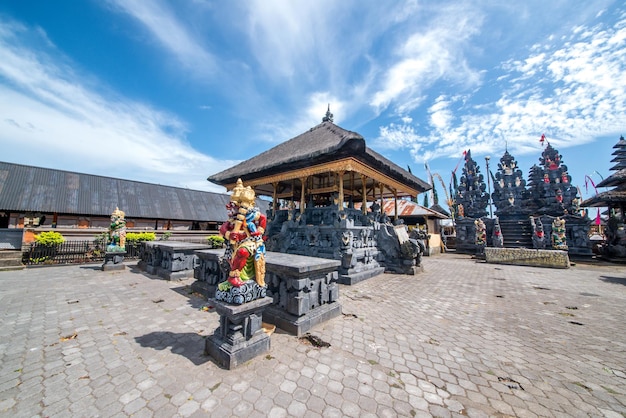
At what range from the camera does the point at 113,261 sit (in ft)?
26.2

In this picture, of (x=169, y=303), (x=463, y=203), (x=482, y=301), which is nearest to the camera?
(x=169, y=303)

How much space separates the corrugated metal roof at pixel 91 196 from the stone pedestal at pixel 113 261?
13755 millimetres

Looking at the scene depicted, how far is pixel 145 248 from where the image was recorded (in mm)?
8273

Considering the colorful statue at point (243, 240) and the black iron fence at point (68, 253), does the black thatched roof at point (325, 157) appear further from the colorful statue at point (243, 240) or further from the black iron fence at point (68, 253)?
the black iron fence at point (68, 253)

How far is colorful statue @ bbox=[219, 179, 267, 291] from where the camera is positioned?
9.36ft

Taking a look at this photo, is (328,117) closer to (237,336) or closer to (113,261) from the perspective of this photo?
(113,261)

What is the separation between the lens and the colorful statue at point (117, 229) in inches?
315

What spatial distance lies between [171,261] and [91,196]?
1895 cm

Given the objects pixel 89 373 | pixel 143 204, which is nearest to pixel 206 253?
pixel 89 373

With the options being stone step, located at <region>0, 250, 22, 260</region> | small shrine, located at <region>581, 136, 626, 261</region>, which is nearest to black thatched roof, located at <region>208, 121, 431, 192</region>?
stone step, located at <region>0, 250, 22, 260</region>

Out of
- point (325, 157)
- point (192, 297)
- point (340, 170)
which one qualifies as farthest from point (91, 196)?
point (340, 170)

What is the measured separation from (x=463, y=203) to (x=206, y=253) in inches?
867

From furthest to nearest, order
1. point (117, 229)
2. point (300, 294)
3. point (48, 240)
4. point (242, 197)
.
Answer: point (48, 240) < point (117, 229) < point (300, 294) < point (242, 197)

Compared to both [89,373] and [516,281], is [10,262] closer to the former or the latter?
[89,373]
